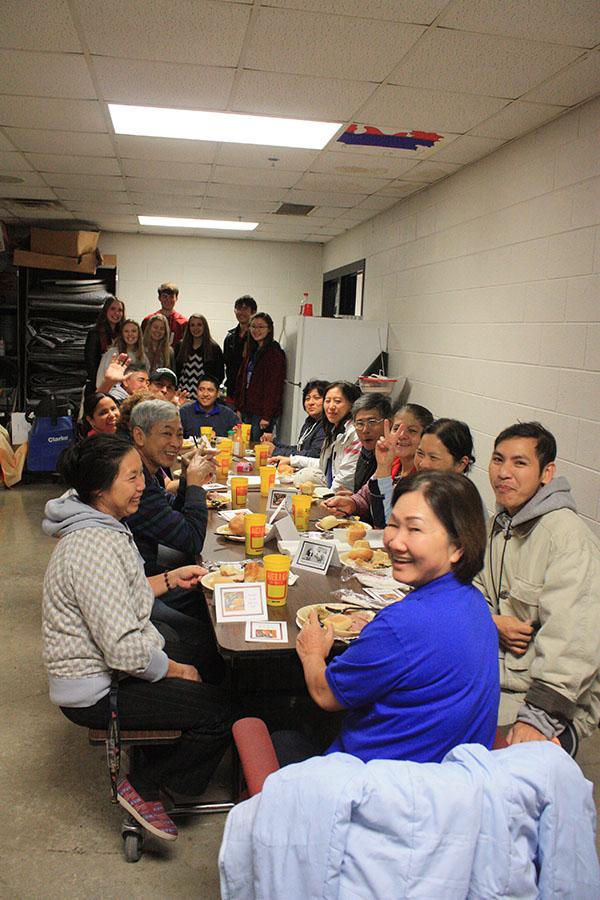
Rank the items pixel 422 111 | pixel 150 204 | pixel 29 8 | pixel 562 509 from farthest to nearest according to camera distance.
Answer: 1. pixel 150 204
2. pixel 422 111
3. pixel 29 8
4. pixel 562 509

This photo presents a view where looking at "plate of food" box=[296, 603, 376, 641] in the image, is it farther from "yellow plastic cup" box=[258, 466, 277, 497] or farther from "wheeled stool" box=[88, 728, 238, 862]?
"yellow plastic cup" box=[258, 466, 277, 497]

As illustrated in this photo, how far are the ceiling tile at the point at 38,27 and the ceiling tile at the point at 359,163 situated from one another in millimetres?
1941

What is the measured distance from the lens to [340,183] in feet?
19.0

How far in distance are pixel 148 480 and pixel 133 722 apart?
3.57ft

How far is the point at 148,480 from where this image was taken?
9.80 ft

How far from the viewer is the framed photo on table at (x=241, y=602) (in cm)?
220

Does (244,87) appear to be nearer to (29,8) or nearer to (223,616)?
(29,8)

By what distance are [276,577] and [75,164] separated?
4.56 metres

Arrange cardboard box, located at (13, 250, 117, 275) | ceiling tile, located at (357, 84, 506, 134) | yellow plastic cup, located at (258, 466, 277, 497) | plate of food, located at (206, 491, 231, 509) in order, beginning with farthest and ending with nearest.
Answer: cardboard box, located at (13, 250, 117, 275)
yellow plastic cup, located at (258, 466, 277, 497)
ceiling tile, located at (357, 84, 506, 134)
plate of food, located at (206, 491, 231, 509)

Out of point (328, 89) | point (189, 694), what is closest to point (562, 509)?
point (189, 694)

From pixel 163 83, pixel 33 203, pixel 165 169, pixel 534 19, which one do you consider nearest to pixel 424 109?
pixel 534 19

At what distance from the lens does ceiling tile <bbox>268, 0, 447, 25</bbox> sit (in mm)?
2738

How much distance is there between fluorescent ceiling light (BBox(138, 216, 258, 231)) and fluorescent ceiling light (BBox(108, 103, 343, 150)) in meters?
3.23

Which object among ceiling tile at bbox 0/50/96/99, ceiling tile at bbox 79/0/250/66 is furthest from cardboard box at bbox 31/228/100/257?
ceiling tile at bbox 79/0/250/66
